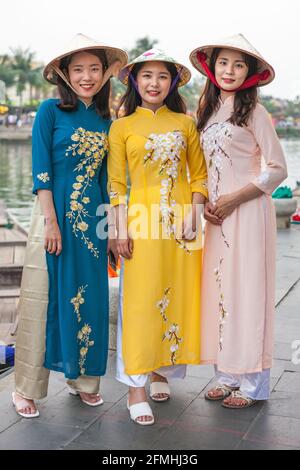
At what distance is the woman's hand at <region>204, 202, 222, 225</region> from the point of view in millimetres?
2807

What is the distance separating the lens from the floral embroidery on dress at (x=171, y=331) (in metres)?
2.78

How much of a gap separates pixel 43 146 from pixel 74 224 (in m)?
0.33

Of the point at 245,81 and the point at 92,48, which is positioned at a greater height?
the point at 92,48

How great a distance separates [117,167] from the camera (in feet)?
9.04

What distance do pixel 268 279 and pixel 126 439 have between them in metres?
0.84

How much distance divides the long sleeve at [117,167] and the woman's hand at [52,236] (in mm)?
245

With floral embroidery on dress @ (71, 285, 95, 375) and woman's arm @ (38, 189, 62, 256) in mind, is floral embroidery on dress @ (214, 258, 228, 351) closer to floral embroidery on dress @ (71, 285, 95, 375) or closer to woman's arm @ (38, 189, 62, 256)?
floral embroidery on dress @ (71, 285, 95, 375)

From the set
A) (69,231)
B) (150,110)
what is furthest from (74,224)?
(150,110)

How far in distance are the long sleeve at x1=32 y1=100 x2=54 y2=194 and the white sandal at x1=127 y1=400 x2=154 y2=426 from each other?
910 millimetres

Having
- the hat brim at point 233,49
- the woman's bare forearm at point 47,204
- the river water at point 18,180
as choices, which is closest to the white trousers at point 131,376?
the woman's bare forearm at point 47,204

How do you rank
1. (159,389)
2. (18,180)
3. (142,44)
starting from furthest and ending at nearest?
(142,44)
(18,180)
(159,389)

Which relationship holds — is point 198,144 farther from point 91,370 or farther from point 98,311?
point 91,370

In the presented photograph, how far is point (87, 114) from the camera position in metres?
2.81

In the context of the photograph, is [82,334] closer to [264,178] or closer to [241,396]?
[241,396]
